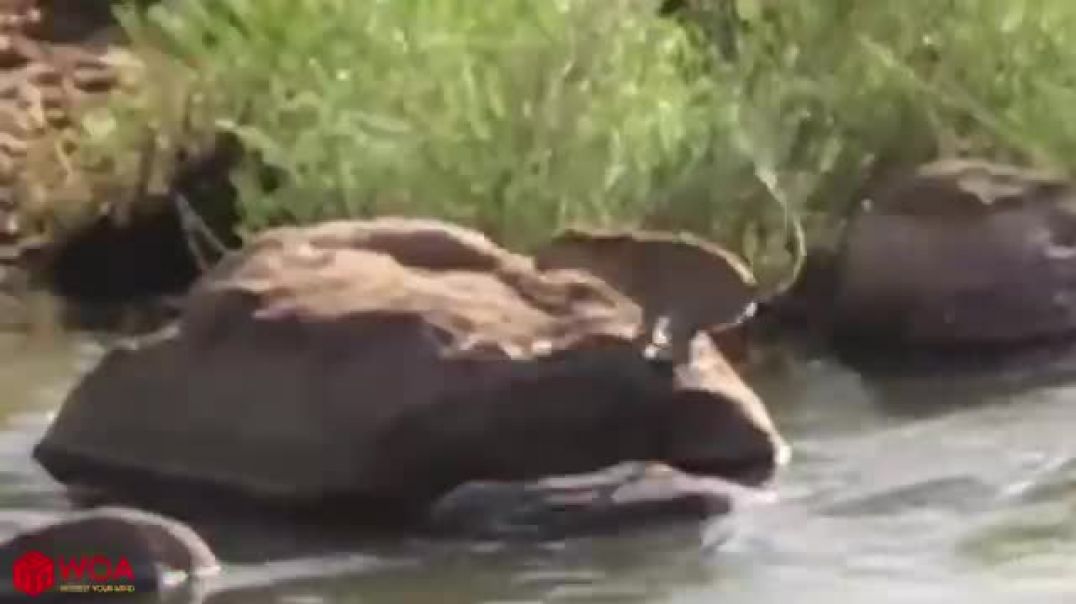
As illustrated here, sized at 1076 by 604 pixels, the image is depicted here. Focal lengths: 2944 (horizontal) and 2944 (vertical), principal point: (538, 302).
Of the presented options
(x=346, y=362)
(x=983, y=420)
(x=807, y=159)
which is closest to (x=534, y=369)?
(x=346, y=362)

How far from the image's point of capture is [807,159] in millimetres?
11445

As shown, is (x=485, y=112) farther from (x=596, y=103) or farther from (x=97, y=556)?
(x=97, y=556)

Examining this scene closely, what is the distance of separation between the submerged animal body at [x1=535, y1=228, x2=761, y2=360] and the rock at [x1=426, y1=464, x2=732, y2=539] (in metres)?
0.40

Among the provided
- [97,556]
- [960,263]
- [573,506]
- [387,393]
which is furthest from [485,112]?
[97,556]

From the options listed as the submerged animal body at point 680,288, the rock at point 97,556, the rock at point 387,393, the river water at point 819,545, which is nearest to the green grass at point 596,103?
the river water at point 819,545

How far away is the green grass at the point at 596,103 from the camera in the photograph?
1003 cm

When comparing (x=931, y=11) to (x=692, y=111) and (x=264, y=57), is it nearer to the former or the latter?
(x=692, y=111)

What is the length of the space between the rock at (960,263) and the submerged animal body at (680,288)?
2.18 metres

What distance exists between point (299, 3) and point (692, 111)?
56.9 inches

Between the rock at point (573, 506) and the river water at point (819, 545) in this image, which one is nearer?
the river water at point (819, 545)

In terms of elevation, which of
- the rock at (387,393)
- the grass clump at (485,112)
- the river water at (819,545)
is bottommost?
the river water at (819,545)

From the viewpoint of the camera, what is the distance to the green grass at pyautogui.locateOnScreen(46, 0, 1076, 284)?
395 inches

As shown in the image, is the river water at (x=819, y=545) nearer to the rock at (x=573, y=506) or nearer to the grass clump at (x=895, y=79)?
the rock at (x=573, y=506)

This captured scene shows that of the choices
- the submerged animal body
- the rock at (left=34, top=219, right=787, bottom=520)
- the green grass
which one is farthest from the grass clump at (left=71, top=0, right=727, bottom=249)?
the rock at (left=34, top=219, right=787, bottom=520)
